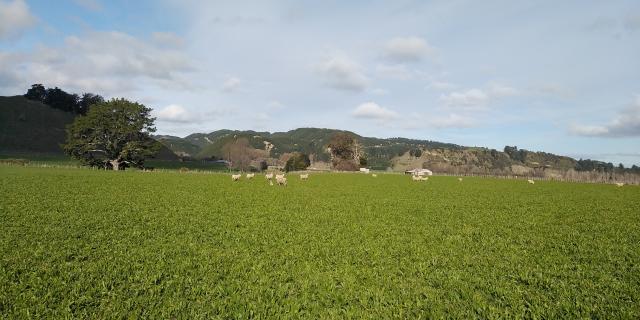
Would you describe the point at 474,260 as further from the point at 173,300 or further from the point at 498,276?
the point at 173,300

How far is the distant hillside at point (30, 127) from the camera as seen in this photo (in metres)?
124

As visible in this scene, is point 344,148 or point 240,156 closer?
point 344,148

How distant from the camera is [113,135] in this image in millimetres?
74250

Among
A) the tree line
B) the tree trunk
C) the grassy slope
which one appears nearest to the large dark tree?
the tree trunk

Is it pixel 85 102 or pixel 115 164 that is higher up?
pixel 85 102

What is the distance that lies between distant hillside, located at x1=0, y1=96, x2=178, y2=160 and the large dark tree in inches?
2400

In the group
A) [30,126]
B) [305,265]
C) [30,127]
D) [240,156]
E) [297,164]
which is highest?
[30,126]

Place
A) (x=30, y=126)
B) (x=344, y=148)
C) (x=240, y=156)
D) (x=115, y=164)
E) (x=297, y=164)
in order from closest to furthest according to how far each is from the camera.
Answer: (x=115, y=164) < (x=297, y=164) < (x=344, y=148) < (x=30, y=126) < (x=240, y=156)

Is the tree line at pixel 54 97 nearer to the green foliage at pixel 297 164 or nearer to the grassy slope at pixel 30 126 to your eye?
the grassy slope at pixel 30 126

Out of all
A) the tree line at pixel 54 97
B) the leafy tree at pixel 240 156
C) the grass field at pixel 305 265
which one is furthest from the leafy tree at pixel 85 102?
the grass field at pixel 305 265

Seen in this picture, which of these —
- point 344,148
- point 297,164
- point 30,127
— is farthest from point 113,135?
point 30,127

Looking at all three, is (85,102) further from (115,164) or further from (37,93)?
(115,164)

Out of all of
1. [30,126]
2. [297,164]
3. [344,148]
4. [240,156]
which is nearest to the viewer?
[297,164]

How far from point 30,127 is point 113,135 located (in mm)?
92603
